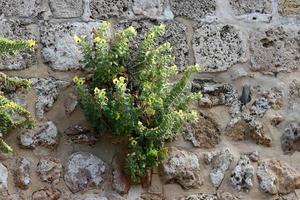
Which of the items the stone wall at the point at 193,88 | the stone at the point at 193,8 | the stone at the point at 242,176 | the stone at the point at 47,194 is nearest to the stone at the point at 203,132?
the stone wall at the point at 193,88

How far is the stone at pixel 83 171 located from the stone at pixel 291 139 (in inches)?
27.4

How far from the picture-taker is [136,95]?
2.23 m

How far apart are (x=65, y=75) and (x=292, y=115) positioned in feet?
2.89

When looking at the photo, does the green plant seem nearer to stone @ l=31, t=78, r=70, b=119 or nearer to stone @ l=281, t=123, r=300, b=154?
stone @ l=31, t=78, r=70, b=119

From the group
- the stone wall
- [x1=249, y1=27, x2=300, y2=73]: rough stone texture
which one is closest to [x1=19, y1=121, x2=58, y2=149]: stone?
the stone wall

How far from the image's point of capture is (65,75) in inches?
91.7

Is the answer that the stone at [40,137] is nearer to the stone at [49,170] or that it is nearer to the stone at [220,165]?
the stone at [49,170]

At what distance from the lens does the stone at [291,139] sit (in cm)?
241

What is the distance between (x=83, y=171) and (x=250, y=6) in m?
0.96

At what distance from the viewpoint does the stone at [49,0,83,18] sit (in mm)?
2389

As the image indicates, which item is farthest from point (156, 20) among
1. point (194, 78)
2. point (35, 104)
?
point (35, 104)

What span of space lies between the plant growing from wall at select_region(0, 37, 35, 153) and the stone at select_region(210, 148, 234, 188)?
0.67 metres

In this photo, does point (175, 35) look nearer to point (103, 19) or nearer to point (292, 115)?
point (103, 19)

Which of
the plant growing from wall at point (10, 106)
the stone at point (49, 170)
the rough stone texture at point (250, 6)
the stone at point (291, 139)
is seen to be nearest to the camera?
the plant growing from wall at point (10, 106)
